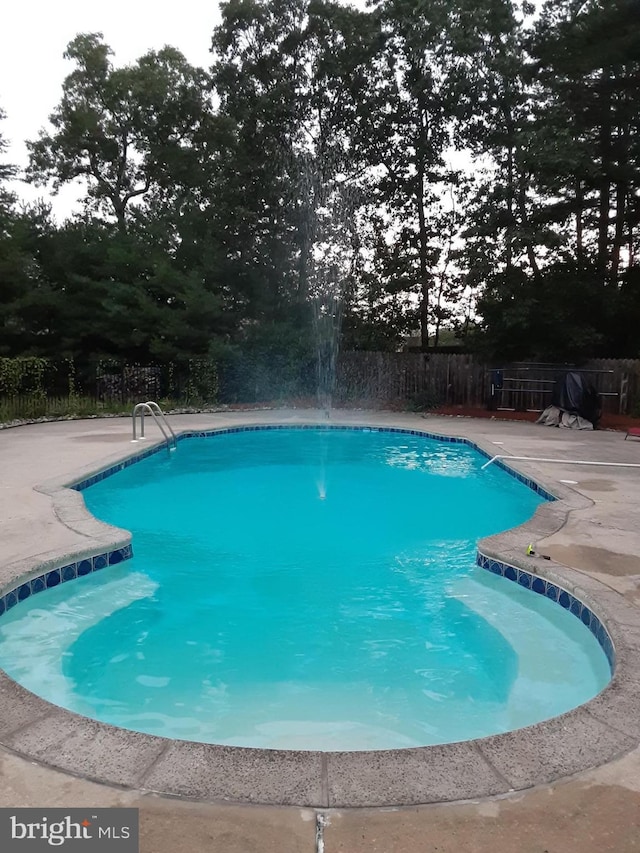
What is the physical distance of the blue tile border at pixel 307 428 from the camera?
268 inches

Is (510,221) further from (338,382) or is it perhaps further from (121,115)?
(121,115)

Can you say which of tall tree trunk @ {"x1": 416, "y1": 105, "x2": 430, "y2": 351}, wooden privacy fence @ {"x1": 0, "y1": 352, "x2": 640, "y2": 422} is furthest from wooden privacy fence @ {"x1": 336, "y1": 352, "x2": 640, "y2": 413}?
tall tree trunk @ {"x1": 416, "y1": 105, "x2": 430, "y2": 351}

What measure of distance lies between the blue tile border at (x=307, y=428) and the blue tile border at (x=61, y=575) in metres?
2.17

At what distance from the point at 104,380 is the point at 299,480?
874cm

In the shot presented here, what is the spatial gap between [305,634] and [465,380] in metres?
12.1

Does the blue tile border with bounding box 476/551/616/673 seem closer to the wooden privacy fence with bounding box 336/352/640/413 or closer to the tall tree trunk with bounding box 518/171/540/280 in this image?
the wooden privacy fence with bounding box 336/352/640/413

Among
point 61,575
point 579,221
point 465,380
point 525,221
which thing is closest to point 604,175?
point 525,221

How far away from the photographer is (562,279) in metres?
14.0

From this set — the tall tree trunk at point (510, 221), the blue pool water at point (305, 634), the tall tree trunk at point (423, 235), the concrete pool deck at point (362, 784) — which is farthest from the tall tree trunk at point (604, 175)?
the concrete pool deck at point (362, 784)

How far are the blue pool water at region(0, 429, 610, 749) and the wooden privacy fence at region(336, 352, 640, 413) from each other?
784 centimetres

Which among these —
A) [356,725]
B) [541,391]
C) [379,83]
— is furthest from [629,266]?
[356,725]

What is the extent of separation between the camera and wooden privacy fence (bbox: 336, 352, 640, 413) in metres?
13.2

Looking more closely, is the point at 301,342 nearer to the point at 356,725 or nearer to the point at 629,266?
the point at 629,266

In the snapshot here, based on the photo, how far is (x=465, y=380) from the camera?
15.1 metres
